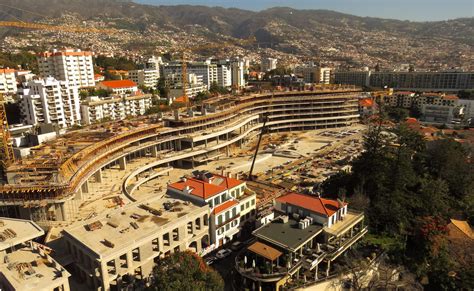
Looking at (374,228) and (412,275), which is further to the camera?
(374,228)

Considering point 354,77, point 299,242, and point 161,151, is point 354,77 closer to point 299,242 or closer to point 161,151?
point 161,151

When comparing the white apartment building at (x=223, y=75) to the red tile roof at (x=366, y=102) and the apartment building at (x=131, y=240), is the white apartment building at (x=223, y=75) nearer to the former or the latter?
the red tile roof at (x=366, y=102)

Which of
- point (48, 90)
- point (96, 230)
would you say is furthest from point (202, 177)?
point (48, 90)

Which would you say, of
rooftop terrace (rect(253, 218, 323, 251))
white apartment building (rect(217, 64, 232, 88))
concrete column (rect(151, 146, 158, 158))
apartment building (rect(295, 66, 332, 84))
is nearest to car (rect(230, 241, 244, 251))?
rooftop terrace (rect(253, 218, 323, 251))

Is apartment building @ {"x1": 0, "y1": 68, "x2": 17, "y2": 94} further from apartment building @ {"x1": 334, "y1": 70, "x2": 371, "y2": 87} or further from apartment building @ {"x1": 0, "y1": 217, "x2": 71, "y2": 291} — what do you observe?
apartment building @ {"x1": 334, "y1": 70, "x2": 371, "y2": 87}

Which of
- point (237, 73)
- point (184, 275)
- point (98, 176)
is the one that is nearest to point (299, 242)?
point (184, 275)

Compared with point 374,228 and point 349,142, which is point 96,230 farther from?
point 349,142

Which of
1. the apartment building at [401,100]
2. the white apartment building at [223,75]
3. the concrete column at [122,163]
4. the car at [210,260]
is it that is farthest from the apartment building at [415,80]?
the car at [210,260]

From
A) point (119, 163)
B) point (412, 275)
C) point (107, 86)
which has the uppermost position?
point (107, 86)
